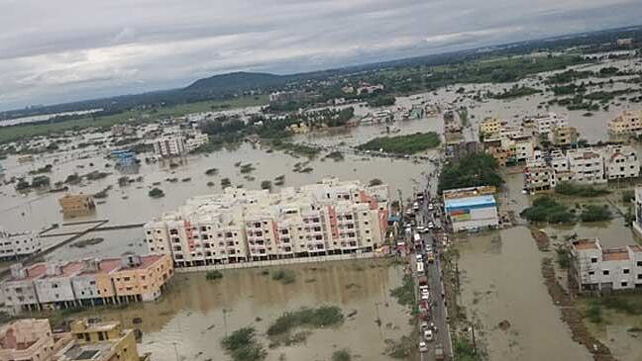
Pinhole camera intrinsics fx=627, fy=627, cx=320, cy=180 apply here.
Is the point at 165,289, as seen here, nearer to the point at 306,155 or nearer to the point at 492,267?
the point at 492,267

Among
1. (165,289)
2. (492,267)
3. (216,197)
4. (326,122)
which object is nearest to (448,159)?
(216,197)

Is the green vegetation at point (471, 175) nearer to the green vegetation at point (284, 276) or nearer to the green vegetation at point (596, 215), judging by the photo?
the green vegetation at point (596, 215)

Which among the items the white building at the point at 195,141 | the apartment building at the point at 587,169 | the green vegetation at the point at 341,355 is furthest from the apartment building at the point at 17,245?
the white building at the point at 195,141

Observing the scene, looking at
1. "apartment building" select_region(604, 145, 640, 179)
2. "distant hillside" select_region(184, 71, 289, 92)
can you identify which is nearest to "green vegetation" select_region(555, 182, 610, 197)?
"apartment building" select_region(604, 145, 640, 179)

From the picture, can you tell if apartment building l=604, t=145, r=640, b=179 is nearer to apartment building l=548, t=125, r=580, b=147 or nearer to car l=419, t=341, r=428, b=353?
apartment building l=548, t=125, r=580, b=147

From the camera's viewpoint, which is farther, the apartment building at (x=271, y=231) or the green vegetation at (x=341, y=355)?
the apartment building at (x=271, y=231)

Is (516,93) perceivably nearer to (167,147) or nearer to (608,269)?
(167,147)

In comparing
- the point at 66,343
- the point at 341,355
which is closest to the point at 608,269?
the point at 341,355
